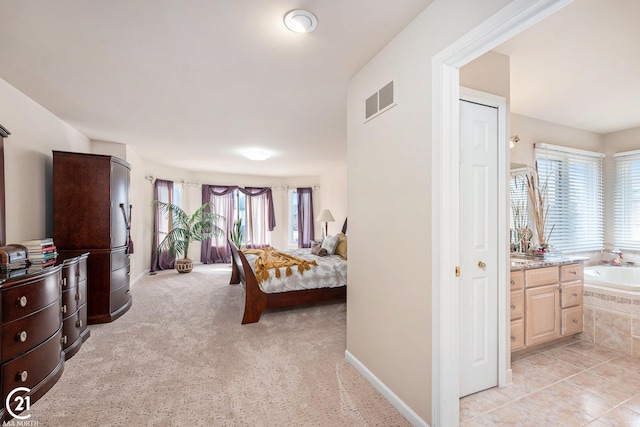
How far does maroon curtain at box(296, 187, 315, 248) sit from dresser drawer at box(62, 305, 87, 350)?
5.43 meters

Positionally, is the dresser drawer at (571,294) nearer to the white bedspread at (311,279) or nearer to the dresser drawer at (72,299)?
the white bedspread at (311,279)

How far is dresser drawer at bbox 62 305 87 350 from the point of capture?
246 centimetres

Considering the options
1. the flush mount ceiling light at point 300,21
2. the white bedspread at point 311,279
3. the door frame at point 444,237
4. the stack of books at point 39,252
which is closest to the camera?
the door frame at point 444,237

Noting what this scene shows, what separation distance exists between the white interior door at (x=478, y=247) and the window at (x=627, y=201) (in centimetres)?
313

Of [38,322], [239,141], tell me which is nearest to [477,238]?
[38,322]

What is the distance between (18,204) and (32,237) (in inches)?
15.8

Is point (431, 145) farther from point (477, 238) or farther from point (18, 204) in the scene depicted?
point (18, 204)

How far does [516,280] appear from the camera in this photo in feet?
7.74

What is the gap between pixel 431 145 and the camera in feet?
5.05

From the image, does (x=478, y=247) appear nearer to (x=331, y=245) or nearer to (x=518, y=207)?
(x=518, y=207)

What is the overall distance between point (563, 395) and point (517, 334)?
0.49 m

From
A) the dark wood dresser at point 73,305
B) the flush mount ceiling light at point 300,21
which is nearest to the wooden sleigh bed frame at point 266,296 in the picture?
the dark wood dresser at point 73,305

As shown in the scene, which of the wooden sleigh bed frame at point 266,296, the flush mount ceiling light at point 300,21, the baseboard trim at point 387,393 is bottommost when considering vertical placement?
the baseboard trim at point 387,393

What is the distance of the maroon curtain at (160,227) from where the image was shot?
6227mm
